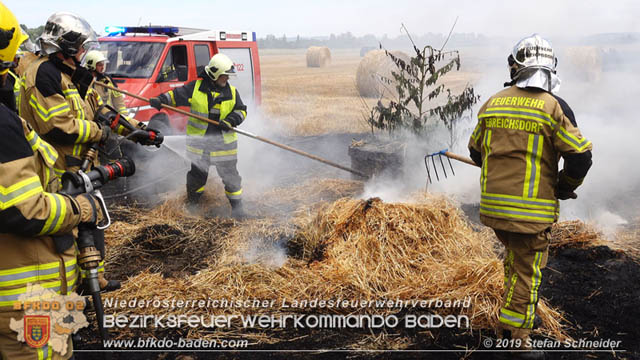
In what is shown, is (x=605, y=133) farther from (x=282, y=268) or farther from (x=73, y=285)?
(x=73, y=285)

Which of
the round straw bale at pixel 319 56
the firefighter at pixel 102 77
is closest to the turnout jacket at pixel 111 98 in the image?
the firefighter at pixel 102 77

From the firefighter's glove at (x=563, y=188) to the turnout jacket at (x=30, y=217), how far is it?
2.56 metres

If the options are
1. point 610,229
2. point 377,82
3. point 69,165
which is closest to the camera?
point 69,165

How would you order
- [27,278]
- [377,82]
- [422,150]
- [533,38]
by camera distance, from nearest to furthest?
[27,278], [533,38], [422,150], [377,82]

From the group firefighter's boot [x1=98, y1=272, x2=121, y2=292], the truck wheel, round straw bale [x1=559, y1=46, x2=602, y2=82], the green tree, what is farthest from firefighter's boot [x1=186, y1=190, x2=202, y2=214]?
round straw bale [x1=559, y1=46, x2=602, y2=82]

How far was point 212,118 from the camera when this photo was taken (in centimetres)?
563

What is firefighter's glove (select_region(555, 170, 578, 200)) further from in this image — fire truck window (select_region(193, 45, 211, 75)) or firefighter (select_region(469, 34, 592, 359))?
fire truck window (select_region(193, 45, 211, 75))

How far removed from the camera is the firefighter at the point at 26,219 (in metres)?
1.79

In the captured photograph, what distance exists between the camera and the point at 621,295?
3.82 meters

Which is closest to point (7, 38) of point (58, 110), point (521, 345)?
point (58, 110)

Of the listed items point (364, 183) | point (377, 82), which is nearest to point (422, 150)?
point (364, 183)

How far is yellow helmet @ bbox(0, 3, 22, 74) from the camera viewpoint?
1938 millimetres

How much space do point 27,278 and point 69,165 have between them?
184 cm

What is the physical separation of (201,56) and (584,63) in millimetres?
15226
